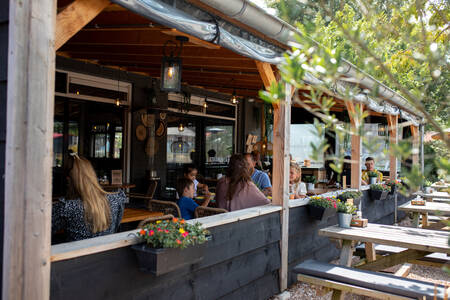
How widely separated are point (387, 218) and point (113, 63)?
5856 millimetres

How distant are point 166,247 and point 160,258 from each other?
70 mm

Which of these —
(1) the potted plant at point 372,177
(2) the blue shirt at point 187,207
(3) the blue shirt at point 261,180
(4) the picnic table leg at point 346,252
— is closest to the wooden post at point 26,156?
Answer: (2) the blue shirt at point 187,207

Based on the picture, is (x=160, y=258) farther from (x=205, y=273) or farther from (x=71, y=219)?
(x=205, y=273)

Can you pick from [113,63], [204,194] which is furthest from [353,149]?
[113,63]

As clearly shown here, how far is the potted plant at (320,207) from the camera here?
4348 mm

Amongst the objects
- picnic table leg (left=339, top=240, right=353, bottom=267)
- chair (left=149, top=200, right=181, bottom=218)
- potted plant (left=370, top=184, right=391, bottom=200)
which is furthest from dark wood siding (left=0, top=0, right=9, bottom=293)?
potted plant (left=370, top=184, right=391, bottom=200)

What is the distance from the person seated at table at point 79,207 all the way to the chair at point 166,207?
118 cm

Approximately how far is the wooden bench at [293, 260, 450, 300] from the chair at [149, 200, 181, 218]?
125cm

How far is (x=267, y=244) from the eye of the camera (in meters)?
3.79

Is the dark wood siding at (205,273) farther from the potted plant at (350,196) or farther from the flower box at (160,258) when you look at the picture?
the potted plant at (350,196)

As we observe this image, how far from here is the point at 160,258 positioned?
222 cm

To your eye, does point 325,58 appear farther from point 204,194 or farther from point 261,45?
point 204,194

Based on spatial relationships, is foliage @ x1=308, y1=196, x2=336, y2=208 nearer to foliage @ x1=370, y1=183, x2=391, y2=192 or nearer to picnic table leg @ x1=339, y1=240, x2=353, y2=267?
picnic table leg @ x1=339, y1=240, x2=353, y2=267

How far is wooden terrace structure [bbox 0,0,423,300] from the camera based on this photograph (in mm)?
1746
